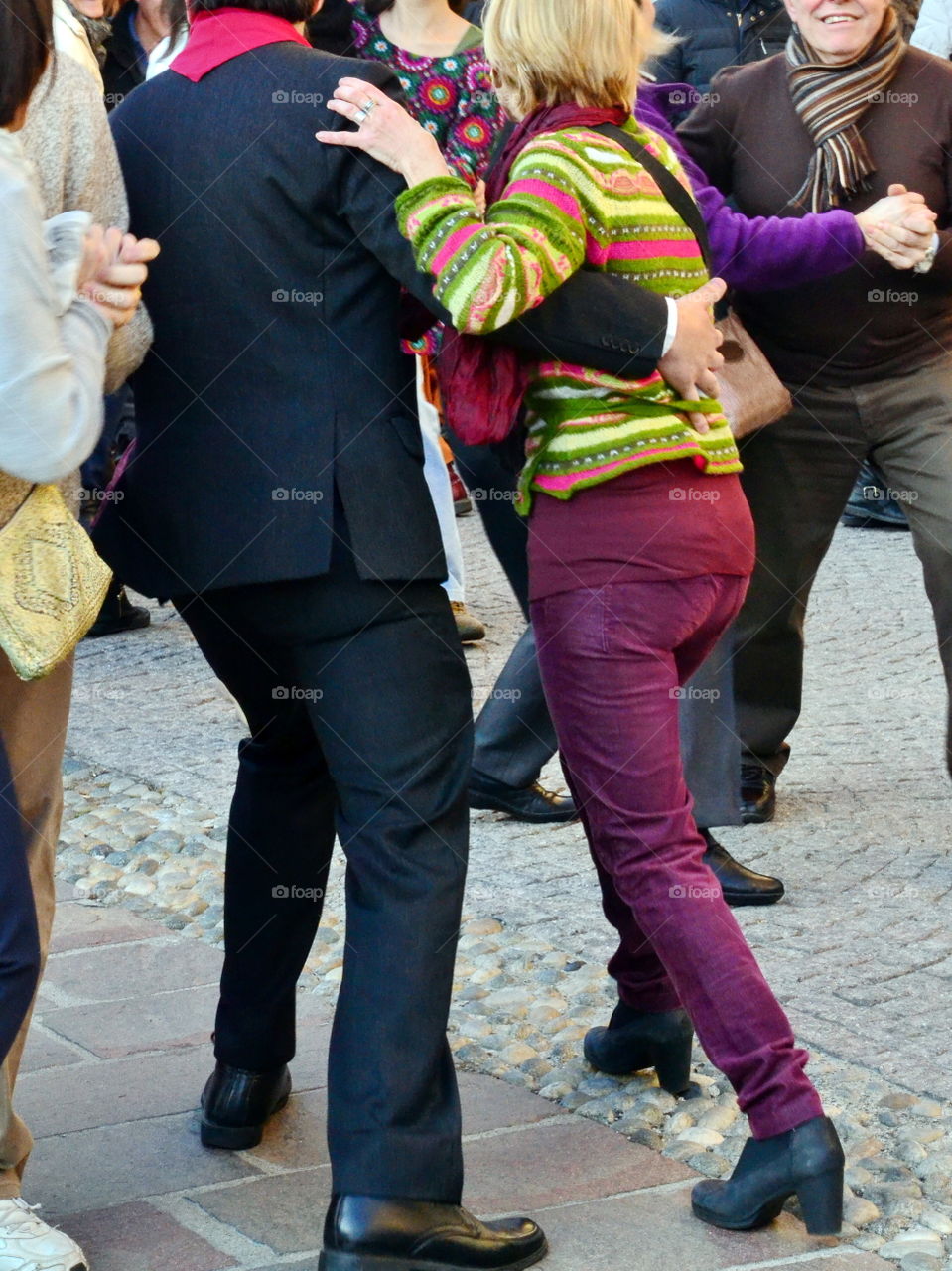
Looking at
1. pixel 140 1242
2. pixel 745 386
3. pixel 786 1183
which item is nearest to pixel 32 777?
pixel 140 1242

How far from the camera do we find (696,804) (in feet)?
14.1

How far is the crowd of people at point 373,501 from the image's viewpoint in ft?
8.12

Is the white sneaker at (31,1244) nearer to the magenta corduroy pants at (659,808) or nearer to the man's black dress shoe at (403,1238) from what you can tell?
the man's black dress shoe at (403,1238)

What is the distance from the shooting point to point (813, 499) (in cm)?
477

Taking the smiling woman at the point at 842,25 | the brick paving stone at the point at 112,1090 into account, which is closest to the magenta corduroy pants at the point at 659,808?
the brick paving stone at the point at 112,1090

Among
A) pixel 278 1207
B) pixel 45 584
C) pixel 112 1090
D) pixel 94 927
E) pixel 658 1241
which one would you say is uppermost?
pixel 45 584

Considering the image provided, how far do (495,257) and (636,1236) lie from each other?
146cm

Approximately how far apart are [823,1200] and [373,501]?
1.22 meters

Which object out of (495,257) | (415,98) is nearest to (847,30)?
(415,98)

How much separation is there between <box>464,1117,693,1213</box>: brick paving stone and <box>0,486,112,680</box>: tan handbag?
1146mm

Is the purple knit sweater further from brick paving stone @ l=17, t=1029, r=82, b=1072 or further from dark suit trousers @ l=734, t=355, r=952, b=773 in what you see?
brick paving stone @ l=17, t=1029, r=82, b=1072

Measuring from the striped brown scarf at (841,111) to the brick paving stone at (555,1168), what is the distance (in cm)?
243

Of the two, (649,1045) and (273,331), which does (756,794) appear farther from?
(273,331)

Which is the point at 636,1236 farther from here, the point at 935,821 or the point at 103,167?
the point at 935,821
